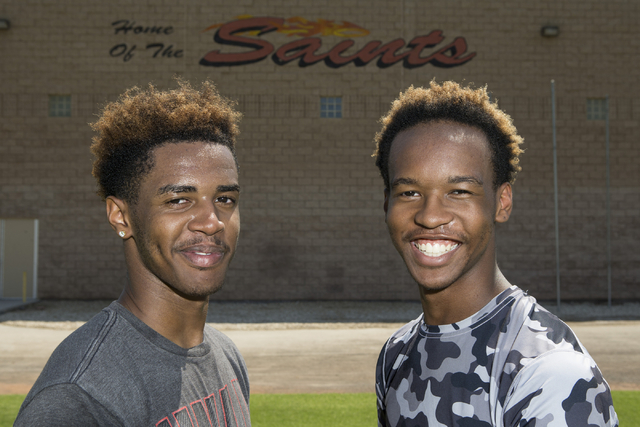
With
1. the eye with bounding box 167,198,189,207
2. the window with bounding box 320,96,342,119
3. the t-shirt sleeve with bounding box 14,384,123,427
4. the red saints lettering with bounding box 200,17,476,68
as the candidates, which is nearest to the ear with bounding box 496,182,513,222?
the eye with bounding box 167,198,189,207

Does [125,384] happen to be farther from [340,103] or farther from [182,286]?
[340,103]

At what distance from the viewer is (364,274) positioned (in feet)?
58.5

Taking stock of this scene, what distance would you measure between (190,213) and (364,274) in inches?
629

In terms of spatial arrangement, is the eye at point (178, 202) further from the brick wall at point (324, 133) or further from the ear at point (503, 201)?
the brick wall at point (324, 133)

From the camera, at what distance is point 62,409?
5.26ft

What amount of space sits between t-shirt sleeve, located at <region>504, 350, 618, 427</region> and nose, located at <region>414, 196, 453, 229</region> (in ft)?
2.06

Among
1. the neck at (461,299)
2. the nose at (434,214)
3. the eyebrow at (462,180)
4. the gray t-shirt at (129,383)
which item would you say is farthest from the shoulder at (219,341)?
the eyebrow at (462,180)

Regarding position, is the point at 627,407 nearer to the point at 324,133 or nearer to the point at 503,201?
the point at 503,201

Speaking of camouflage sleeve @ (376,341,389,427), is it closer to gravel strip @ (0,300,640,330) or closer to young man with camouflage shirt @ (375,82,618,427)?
young man with camouflage shirt @ (375,82,618,427)

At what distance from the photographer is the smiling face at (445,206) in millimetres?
2182

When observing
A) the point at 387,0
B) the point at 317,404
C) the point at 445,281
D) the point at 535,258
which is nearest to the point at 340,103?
the point at 387,0

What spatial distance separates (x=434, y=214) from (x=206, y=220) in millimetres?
900

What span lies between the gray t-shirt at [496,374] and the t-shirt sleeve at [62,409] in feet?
3.81

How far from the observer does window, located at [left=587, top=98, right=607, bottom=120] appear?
18328 mm
